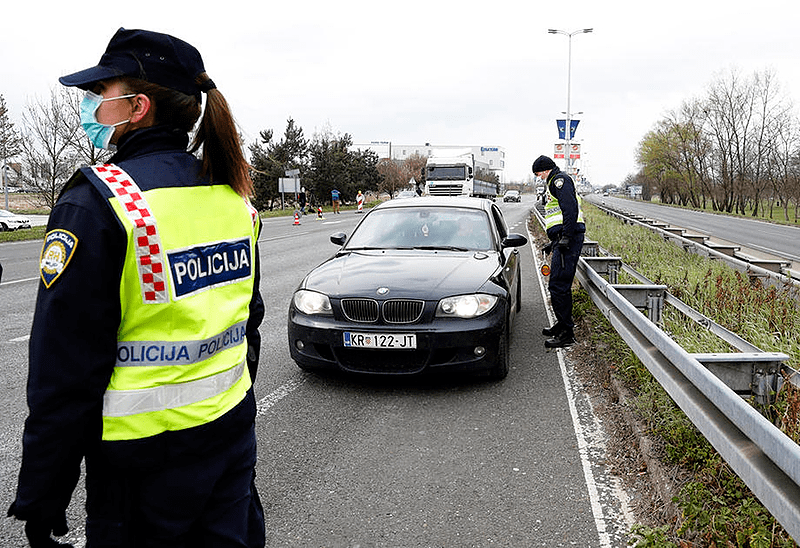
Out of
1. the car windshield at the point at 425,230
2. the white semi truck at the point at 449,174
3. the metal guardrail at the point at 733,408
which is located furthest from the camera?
the white semi truck at the point at 449,174

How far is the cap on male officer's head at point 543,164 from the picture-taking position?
24.4ft

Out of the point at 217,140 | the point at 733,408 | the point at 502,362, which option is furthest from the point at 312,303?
the point at 217,140

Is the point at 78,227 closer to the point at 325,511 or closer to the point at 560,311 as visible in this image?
the point at 325,511

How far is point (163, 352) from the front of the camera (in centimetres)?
166

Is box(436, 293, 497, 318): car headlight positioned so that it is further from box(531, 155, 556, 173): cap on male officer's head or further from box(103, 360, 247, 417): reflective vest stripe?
box(103, 360, 247, 417): reflective vest stripe

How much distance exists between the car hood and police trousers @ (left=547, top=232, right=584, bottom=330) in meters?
0.93

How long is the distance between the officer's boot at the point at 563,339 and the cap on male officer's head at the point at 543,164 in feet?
5.99

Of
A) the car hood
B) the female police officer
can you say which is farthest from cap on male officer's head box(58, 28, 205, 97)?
the car hood

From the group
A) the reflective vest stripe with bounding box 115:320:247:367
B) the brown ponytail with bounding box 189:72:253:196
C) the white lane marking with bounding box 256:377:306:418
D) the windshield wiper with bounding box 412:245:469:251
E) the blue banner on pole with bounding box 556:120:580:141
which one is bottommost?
the white lane marking with bounding box 256:377:306:418

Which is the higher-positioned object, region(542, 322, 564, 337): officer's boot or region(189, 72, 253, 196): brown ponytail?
region(189, 72, 253, 196): brown ponytail

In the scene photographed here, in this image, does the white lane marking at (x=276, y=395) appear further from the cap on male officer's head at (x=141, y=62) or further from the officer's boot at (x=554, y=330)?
the cap on male officer's head at (x=141, y=62)

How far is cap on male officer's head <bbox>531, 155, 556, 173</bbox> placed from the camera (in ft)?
24.4

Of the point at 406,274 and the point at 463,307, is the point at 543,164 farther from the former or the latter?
the point at 463,307

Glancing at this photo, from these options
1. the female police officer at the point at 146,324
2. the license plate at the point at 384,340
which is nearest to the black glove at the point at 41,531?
the female police officer at the point at 146,324
